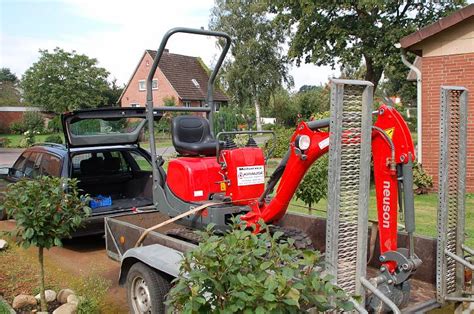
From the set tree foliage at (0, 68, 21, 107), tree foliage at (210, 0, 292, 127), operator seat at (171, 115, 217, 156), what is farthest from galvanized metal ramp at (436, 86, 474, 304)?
tree foliage at (0, 68, 21, 107)

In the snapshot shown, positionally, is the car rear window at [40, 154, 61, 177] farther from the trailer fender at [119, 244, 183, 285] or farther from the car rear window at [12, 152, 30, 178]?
the trailer fender at [119, 244, 183, 285]

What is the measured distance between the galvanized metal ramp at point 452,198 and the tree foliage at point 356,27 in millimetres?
19926

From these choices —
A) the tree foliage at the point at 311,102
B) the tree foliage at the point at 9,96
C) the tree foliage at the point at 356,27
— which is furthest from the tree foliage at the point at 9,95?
the tree foliage at the point at 356,27

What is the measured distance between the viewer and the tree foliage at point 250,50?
4184 cm

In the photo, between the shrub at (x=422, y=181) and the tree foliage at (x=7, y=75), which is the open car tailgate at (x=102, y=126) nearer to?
the shrub at (x=422, y=181)

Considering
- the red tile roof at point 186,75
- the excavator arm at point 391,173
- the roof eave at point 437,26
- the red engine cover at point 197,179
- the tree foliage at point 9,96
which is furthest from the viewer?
the tree foliage at point 9,96

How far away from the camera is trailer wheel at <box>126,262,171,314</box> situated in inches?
170

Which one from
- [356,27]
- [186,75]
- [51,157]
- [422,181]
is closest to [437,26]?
[422,181]

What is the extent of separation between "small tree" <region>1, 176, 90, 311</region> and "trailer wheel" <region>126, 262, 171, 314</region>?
0.84 metres

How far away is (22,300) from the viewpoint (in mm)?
5105

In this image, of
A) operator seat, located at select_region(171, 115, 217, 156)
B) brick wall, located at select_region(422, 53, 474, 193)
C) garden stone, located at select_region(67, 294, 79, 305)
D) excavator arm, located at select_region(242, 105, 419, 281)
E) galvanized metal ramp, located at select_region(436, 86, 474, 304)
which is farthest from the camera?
brick wall, located at select_region(422, 53, 474, 193)

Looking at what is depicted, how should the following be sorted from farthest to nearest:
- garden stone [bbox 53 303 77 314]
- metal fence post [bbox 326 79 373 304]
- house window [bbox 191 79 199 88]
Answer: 1. house window [bbox 191 79 199 88]
2. garden stone [bbox 53 303 77 314]
3. metal fence post [bbox 326 79 373 304]

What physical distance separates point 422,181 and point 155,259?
27.6 feet

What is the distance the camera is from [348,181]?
10.9 ft
